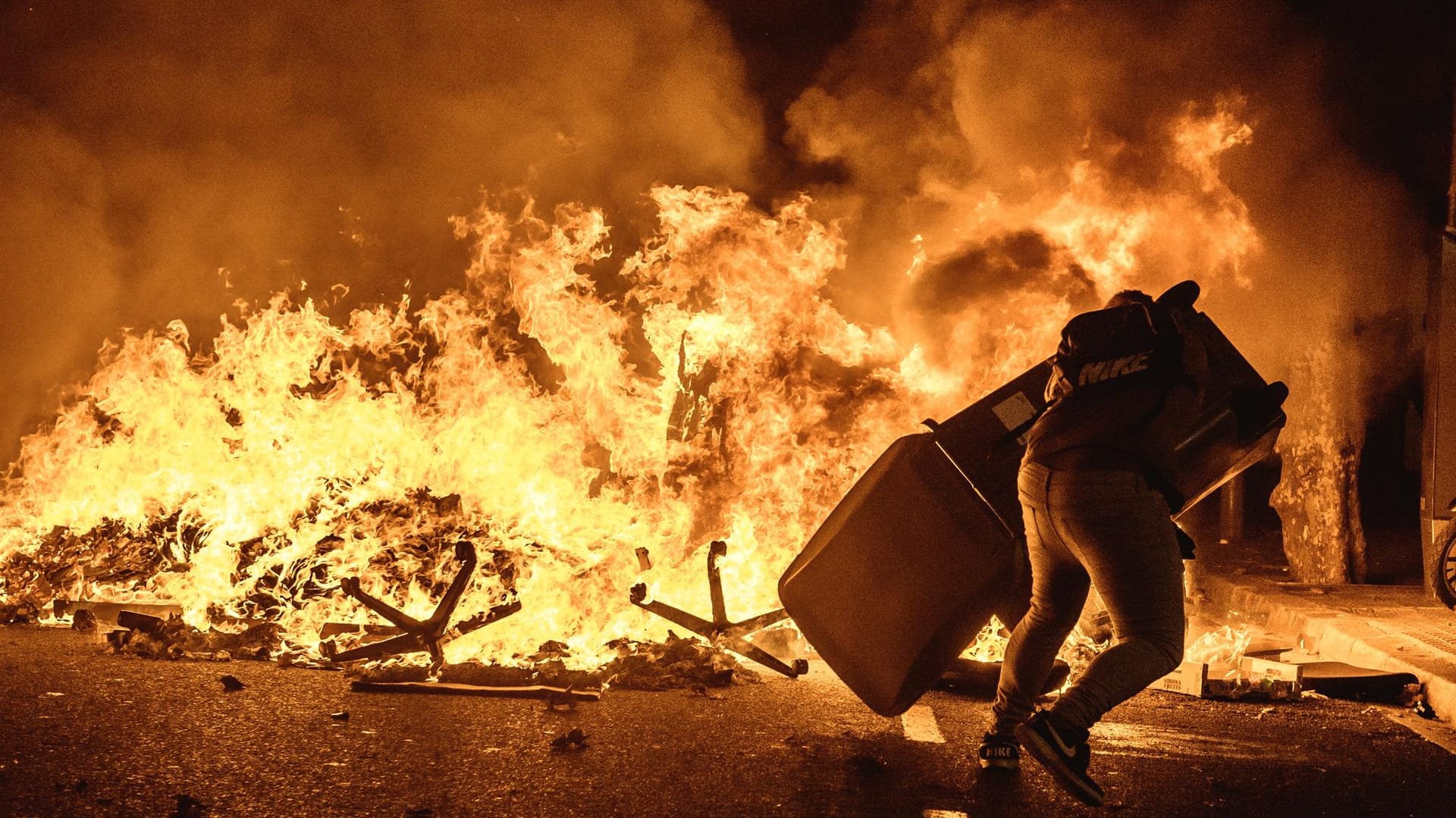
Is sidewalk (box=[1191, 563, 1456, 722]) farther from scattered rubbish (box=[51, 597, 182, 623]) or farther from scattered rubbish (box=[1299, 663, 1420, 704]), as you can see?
scattered rubbish (box=[51, 597, 182, 623])

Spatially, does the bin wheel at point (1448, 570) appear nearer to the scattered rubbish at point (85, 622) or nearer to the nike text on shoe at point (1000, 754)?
the nike text on shoe at point (1000, 754)

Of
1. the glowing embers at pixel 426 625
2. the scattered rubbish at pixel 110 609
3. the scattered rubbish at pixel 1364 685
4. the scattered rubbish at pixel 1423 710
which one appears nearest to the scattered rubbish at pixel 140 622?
the scattered rubbish at pixel 110 609

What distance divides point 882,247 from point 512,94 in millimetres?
4125

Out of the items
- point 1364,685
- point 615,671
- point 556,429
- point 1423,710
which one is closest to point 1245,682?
point 1364,685

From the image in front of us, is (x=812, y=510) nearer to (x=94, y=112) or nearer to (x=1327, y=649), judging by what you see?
(x=1327, y=649)

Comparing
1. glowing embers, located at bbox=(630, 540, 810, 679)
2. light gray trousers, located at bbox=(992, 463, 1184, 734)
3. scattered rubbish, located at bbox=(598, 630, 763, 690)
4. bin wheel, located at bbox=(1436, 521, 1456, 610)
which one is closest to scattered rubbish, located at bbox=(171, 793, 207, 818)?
scattered rubbish, located at bbox=(598, 630, 763, 690)

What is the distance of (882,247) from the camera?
1007cm

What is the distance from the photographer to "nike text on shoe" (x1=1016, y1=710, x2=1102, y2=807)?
3.19 m

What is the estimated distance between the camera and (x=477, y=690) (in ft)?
16.2

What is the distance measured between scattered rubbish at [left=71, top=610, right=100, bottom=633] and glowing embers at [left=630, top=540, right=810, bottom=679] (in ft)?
11.1

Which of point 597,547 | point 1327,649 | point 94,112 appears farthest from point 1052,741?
point 94,112

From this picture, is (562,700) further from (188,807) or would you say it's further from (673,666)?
(188,807)

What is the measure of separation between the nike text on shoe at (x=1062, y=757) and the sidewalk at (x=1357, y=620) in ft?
9.48

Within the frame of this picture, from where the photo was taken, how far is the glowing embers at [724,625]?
5.54 metres
